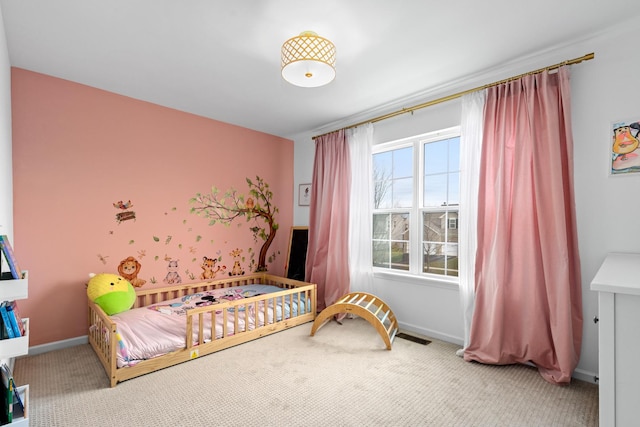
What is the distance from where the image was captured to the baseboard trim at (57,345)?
2627mm

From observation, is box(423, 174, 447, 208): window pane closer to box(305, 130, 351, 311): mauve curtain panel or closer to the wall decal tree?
box(305, 130, 351, 311): mauve curtain panel

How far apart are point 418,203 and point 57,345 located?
362 cm

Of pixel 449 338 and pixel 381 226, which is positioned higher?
pixel 381 226

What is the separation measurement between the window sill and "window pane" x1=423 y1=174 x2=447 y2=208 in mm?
733

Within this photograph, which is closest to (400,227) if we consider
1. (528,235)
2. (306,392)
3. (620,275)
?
(528,235)

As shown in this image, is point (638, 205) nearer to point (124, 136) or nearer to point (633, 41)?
point (633, 41)

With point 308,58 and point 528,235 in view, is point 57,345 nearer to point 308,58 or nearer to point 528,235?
point 308,58

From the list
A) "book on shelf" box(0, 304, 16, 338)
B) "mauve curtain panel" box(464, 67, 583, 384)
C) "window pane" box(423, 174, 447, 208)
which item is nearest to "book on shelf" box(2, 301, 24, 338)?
"book on shelf" box(0, 304, 16, 338)

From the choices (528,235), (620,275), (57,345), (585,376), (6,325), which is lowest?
(57,345)

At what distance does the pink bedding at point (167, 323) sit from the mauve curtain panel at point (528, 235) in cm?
196

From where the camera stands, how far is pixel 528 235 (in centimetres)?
232

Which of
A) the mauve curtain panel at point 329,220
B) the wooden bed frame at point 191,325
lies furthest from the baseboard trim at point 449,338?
the wooden bed frame at point 191,325

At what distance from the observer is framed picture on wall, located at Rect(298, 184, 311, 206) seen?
441cm

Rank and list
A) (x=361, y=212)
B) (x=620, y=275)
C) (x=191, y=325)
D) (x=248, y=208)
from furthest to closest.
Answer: (x=248, y=208)
(x=361, y=212)
(x=191, y=325)
(x=620, y=275)
